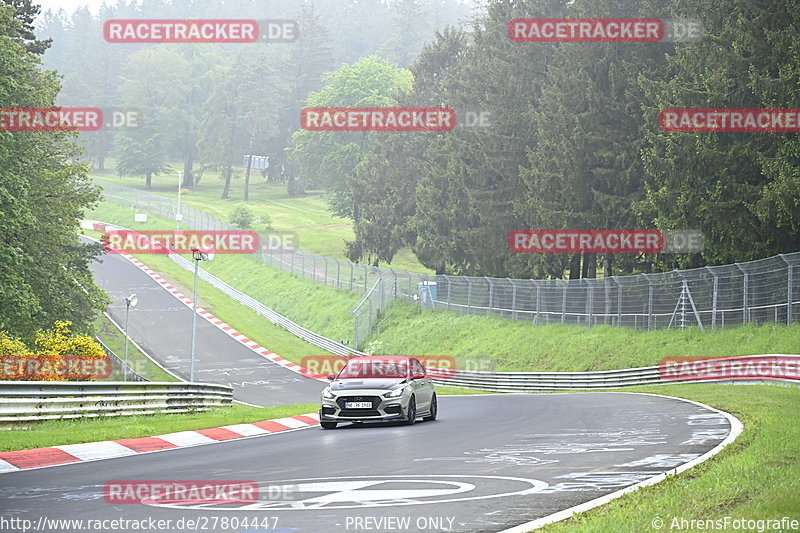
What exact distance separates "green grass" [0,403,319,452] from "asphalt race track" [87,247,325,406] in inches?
728

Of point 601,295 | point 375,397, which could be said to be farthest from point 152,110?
point 375,397

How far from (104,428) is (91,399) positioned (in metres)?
2.12

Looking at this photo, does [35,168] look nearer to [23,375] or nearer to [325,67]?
[23,375]

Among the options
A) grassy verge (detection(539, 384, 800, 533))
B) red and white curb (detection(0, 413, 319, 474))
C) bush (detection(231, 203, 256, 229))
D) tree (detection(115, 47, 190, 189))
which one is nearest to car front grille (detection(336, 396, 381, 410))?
red and white curb (detection(0, 413, 319, 474))

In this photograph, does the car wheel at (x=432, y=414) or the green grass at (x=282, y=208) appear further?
the green grass at (x=282, y=208)

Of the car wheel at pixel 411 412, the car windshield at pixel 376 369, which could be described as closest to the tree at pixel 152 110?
the car windshield at pixel 376 369

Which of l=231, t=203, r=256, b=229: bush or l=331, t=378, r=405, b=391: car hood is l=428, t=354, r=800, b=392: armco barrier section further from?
l=231, t=203, r=256, b=229: bush

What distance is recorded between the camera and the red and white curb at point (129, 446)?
13195 mm

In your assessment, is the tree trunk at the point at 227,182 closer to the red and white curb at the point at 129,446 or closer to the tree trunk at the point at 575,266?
the tree trunk at the point at 575,266

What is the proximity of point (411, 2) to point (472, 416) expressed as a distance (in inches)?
6953

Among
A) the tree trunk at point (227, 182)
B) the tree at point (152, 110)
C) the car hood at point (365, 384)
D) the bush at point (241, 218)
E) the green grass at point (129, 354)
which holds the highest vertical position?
the tree at point (152, 110)

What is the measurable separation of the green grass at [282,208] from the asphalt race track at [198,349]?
2362cm

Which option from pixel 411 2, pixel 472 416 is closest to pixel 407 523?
pixel 472 416

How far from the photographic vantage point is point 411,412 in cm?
2003
